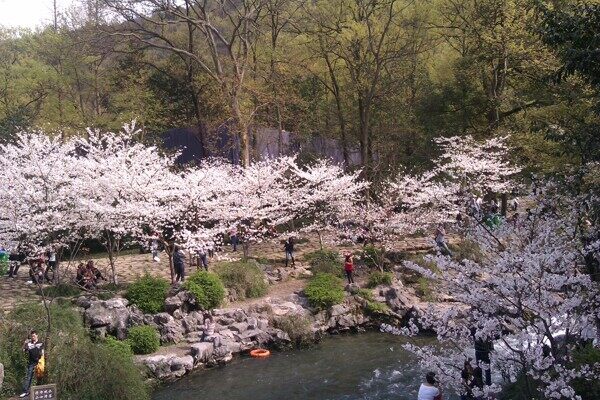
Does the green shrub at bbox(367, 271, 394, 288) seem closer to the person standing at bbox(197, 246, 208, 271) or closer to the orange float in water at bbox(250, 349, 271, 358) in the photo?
the orange float in water at bbox(250, 349, 271, 358)

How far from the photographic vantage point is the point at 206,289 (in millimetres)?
17891

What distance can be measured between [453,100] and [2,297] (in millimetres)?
19703

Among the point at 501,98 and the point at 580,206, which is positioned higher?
the point at 501,98

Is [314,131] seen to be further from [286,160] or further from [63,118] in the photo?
[63,118]

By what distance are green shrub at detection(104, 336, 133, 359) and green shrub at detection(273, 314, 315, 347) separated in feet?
14.8

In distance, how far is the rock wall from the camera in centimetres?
1541

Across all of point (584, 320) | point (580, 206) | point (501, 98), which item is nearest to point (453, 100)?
point (501, 98)

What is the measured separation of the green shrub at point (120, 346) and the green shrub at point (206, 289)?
2.92 metres

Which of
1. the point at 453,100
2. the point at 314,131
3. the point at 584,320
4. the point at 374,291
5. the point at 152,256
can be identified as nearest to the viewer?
the point at 584,320

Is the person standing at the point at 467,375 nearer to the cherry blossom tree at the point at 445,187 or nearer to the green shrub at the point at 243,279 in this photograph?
the green shrub at the point at 243,279

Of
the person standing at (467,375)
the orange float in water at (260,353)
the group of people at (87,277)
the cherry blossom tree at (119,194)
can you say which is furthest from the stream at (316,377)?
the cherry blossom tree at (119,194)

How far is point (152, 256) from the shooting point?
23656 mm

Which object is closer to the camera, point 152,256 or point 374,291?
Answer: point 374,291

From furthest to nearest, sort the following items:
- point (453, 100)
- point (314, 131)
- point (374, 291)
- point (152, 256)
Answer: point (314, 131) → point (453, 100) → point (152, 256) → point (374, 291)
